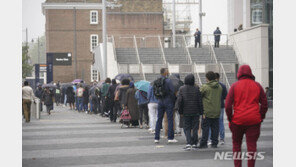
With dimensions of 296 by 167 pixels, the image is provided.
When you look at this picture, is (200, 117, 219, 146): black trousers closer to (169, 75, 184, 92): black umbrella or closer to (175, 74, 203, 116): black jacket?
(175, 74, 203, 116): black jacket

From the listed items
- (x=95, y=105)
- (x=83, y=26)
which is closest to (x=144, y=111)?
(x=95, y=105)

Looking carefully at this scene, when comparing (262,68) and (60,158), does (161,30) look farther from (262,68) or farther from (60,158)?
(60,158)

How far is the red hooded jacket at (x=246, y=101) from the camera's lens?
7531 mm

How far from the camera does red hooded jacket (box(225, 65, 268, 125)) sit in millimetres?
7531

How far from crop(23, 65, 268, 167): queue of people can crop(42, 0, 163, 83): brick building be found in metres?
44.2

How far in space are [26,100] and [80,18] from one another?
4589 cm

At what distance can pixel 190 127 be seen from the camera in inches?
443

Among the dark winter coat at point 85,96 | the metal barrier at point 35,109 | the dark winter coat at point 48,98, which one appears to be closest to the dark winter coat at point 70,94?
the dark winter coat at point 85,96

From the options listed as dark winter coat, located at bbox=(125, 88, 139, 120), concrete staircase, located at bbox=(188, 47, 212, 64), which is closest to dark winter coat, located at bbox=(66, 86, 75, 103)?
concrete staircase, located at bbox=(188, 47, 212, 64)

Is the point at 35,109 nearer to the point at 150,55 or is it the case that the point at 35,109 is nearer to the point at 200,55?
the point at 150,55

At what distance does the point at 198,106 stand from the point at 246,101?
3511 millimetres

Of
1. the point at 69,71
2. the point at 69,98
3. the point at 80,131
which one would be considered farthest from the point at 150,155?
the point at 69,71

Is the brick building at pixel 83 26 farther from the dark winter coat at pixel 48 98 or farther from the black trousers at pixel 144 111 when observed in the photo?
the black trousers at pixel 144 111
